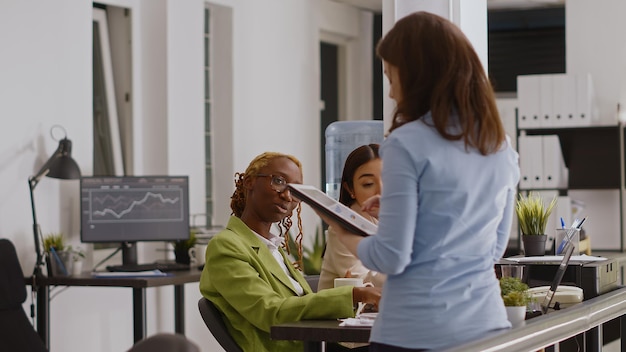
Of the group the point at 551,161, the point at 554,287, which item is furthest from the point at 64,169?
the point at 551,161

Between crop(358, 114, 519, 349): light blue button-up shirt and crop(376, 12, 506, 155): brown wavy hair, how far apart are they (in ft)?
0.10

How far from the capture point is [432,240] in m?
2.01

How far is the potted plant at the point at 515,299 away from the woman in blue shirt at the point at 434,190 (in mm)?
556

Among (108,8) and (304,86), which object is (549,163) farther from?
(108,8)

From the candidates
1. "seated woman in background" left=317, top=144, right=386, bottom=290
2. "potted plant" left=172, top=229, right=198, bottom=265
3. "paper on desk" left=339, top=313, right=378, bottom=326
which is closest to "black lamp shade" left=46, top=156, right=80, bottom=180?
"potted plant" left=172, top=229, right=198, bottom=265

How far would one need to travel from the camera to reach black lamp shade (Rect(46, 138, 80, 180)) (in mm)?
5551

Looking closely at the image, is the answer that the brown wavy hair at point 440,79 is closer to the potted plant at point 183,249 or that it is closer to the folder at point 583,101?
the potted plant at point 183,249

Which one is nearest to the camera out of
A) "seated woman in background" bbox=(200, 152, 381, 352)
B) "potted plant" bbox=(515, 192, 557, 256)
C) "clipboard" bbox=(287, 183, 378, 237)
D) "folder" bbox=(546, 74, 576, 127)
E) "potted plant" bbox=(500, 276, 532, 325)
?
"clipboard" bbox=(287, 183, 378, 237)

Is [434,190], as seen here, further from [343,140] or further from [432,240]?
[343,140]

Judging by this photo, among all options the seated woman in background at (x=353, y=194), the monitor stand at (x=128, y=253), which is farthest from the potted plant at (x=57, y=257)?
the seated woman in background at (x=353, y=194)

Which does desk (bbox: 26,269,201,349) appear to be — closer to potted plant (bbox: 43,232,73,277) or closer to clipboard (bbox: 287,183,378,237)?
potted plant (bbox: 43,232,73,277)

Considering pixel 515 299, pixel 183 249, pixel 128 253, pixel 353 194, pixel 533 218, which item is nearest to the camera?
pixel 515 299

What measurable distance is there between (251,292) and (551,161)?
189 inches

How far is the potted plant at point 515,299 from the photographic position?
2.60 metres
